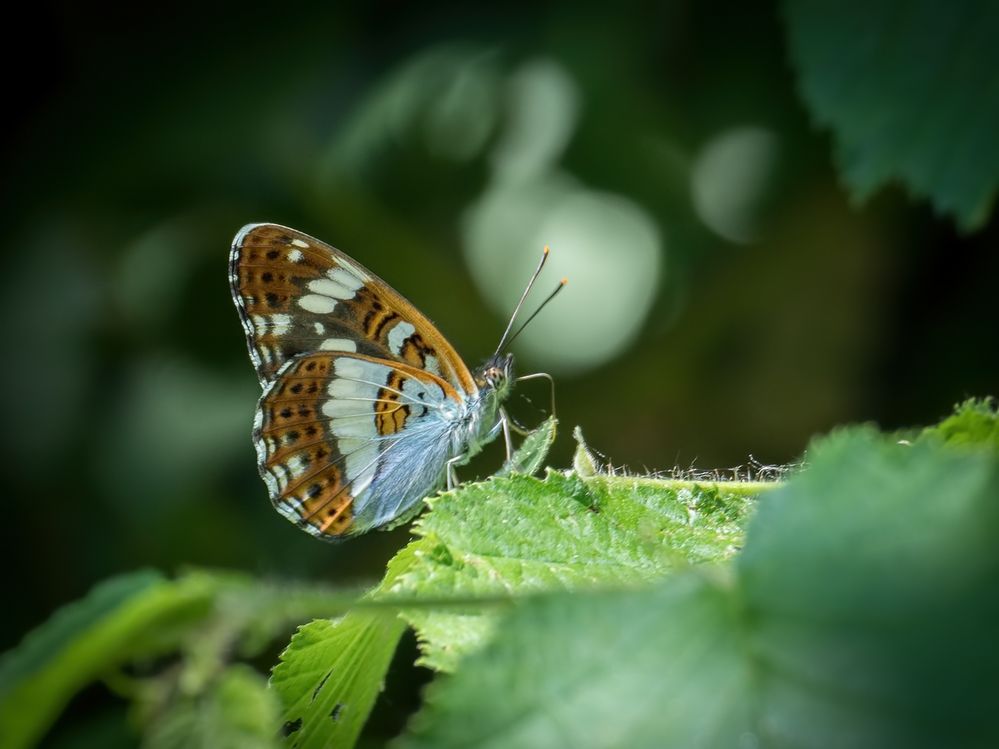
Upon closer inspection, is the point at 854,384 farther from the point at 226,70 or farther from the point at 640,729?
the point at 640,729

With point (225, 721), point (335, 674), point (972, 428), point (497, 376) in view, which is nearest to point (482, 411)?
point (497, 376)

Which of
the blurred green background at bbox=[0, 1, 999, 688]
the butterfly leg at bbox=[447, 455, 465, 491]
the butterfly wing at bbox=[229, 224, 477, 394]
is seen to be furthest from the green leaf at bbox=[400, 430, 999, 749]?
the blurred green background at bbox=[0, 1, 999, 688]

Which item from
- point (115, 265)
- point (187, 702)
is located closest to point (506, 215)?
point (115, 265)

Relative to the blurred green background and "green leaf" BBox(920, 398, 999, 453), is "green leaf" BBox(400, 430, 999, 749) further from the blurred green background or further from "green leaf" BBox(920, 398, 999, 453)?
the blurred green background

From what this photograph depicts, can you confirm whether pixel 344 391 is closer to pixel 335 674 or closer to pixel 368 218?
pixel 335 674

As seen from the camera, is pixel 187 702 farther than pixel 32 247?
No

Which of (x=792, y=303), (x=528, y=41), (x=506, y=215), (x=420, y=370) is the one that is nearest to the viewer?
(x=420, y=370)
